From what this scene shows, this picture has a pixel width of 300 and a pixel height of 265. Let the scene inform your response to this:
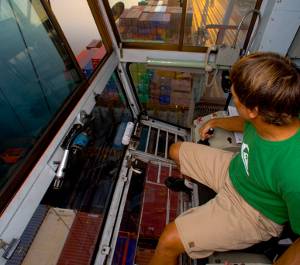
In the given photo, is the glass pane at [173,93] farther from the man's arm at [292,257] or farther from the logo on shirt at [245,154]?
the man's arm at [292,257]

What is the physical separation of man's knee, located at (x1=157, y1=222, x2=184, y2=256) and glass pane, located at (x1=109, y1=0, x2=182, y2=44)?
1760mm

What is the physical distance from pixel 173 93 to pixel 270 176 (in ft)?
7.21

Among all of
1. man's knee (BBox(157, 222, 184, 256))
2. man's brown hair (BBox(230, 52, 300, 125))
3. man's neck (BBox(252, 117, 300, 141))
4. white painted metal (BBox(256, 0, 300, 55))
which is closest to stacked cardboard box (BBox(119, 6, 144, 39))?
white painted metal (BBox(256, 0, 300, 55))

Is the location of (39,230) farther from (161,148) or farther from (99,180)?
(161,148)

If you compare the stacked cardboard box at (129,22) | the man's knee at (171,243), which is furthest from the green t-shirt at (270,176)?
the stacked cardboard box at (129,22)

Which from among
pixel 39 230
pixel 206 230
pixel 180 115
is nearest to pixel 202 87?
pixel 180 115

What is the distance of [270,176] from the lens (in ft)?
3.08

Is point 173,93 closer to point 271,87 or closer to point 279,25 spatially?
point 279,25

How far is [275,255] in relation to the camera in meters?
1.11

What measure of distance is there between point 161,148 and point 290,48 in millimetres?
1614

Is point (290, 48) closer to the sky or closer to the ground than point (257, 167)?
closer to the sky

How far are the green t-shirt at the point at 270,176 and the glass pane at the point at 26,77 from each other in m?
1.23

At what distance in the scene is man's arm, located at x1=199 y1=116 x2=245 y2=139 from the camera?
167cm

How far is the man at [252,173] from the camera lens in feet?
2.79
